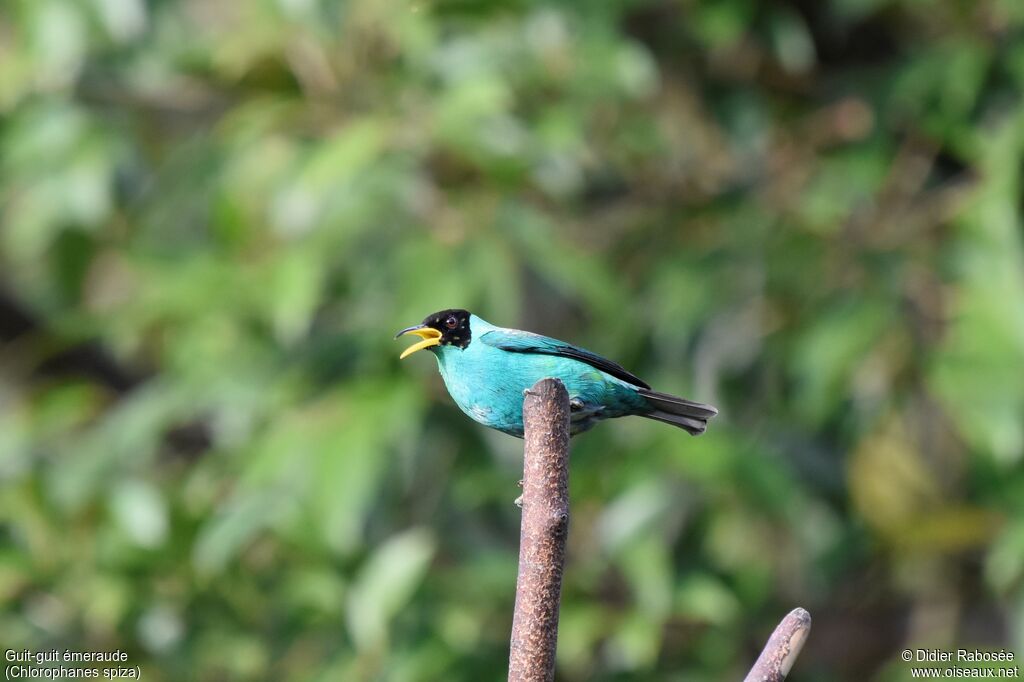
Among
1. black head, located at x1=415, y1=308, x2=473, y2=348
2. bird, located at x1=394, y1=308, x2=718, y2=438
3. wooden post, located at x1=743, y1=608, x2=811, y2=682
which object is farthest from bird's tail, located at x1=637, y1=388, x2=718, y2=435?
wooden post, located at x1=743, y1=608, x2=811, y2=682

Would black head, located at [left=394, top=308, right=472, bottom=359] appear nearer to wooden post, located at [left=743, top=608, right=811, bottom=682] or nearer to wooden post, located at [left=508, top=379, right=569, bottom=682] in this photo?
wooden post, located at [left=508, top=379, right=569, bottom=682]

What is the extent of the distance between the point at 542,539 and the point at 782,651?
0.41 metres

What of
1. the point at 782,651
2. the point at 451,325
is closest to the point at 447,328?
the point at 451,325

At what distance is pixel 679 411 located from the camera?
2.33 metres

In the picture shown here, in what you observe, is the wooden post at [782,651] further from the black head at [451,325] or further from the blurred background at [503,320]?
the blurred background at [503,320]

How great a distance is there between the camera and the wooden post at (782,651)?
1.72 m

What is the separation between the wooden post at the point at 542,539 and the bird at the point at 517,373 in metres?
0.35

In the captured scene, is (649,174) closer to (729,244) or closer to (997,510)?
(729,244)

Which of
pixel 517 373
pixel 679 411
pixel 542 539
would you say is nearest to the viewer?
pixel 542 539

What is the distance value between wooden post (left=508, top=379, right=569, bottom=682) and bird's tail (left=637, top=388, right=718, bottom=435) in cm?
A: 60

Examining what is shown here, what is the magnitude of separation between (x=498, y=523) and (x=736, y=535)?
1.26 m

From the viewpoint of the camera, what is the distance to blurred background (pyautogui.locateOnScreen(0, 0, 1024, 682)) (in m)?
4.82

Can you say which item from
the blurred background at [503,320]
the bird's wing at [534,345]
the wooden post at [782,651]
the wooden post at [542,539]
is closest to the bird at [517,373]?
the bird's wing at [534,345]

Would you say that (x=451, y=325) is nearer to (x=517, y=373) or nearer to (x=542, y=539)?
(x=517, y=373)
